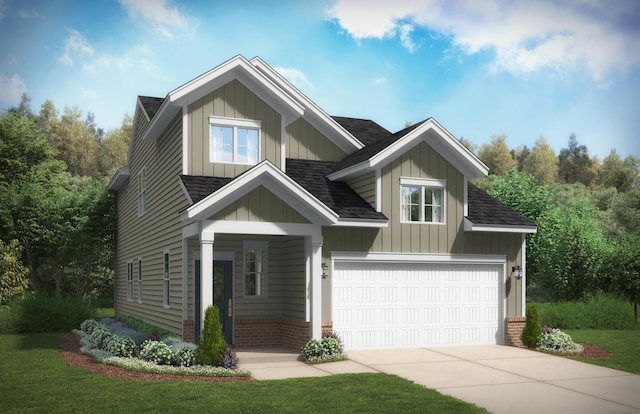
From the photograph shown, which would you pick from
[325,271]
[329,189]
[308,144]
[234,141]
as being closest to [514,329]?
[325,271]

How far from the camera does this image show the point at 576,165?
305 feet

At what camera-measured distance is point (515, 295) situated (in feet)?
66.5

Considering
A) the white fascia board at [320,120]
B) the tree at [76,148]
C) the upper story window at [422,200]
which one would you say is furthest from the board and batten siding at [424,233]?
the tree at [76,148]

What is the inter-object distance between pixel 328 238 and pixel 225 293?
3.61 m

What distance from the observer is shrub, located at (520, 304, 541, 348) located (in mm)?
19042

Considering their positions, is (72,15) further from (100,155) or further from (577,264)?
(100,155)

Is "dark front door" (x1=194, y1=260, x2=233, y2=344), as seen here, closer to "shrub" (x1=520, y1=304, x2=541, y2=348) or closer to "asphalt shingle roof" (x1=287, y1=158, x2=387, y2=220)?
"asphalt shingle roof" (x1=287, y1=158, x2=387, y2=220)

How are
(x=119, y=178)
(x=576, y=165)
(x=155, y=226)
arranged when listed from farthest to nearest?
(x=576, y=165)
(x=119, y=178)
(x=155, y=226)

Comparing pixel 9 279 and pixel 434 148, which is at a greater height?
pixel 434 148

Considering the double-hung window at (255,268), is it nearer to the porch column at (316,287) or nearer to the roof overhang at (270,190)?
the porch column at (316,287)

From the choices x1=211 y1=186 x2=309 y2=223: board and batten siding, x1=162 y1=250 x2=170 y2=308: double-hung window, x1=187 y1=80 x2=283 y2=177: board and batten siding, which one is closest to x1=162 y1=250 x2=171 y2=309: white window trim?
x1=162 y1=250 x2=170 y2=308: double-hung window

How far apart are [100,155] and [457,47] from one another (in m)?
38.0

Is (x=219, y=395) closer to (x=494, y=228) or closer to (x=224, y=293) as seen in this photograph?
(x=224, y=293)

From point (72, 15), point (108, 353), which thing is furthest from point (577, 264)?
point (72, 15)
